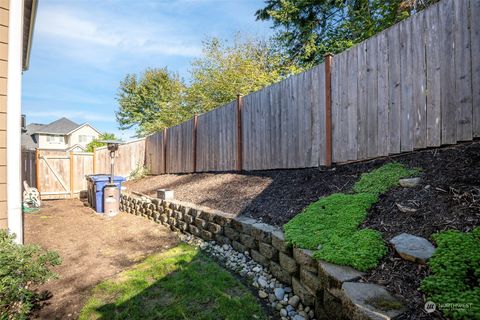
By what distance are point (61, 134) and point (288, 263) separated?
3730cm

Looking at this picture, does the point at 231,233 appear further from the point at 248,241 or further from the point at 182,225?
the point at 182,225

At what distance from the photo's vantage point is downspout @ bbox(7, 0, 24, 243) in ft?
8.98

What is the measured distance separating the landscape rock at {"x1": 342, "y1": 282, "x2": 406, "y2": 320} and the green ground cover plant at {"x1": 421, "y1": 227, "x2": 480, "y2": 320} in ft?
0.67

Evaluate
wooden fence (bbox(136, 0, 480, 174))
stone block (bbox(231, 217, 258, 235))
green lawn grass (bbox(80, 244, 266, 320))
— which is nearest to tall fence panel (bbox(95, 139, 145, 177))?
wooden fence (bbox(136, 0, 480, 174))

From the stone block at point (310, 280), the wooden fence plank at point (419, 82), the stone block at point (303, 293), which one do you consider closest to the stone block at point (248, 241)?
the stone block at point (303, 293)

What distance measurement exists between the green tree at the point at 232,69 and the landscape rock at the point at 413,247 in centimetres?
950

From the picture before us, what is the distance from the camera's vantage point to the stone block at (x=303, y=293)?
2244 mm

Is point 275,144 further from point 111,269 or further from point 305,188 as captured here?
point 111,269

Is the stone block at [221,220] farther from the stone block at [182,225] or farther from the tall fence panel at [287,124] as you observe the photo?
the tall fence panel at [287,124]

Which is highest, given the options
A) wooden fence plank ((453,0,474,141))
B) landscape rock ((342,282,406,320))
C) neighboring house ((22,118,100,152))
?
neighboring house ((22,118,100,152))

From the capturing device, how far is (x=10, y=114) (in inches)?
108

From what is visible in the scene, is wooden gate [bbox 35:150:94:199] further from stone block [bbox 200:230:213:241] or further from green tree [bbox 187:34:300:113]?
stone block [bbox 200:230:213:241]

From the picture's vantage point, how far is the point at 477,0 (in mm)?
2598

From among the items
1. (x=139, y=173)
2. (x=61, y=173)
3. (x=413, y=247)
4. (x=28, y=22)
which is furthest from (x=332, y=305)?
(x=61, y=173)
